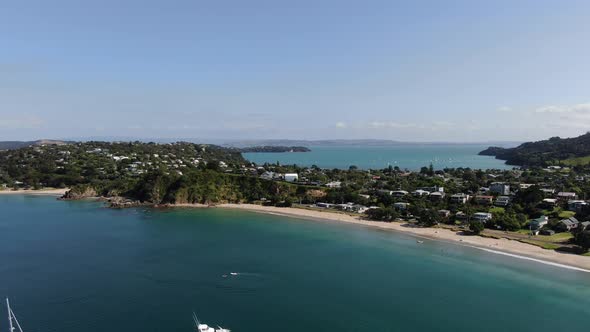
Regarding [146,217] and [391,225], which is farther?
[146,217]

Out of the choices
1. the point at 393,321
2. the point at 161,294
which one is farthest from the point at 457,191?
the point at 161,294

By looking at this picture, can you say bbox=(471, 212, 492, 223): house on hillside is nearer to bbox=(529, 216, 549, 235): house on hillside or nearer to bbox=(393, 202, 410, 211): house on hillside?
bbox=(529, 216, 549, 235): house on hillside

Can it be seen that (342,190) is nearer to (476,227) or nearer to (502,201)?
(502,201)

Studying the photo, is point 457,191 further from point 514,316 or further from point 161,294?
point 161,294

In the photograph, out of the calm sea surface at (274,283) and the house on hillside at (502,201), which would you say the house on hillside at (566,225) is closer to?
the house on hillside at (502,201)

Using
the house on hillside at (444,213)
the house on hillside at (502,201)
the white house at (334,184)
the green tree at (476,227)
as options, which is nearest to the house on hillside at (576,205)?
the house on hillside at (502,201)

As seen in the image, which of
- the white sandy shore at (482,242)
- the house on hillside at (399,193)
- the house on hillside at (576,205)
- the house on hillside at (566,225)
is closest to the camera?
the white sandy shore at (482,242)
